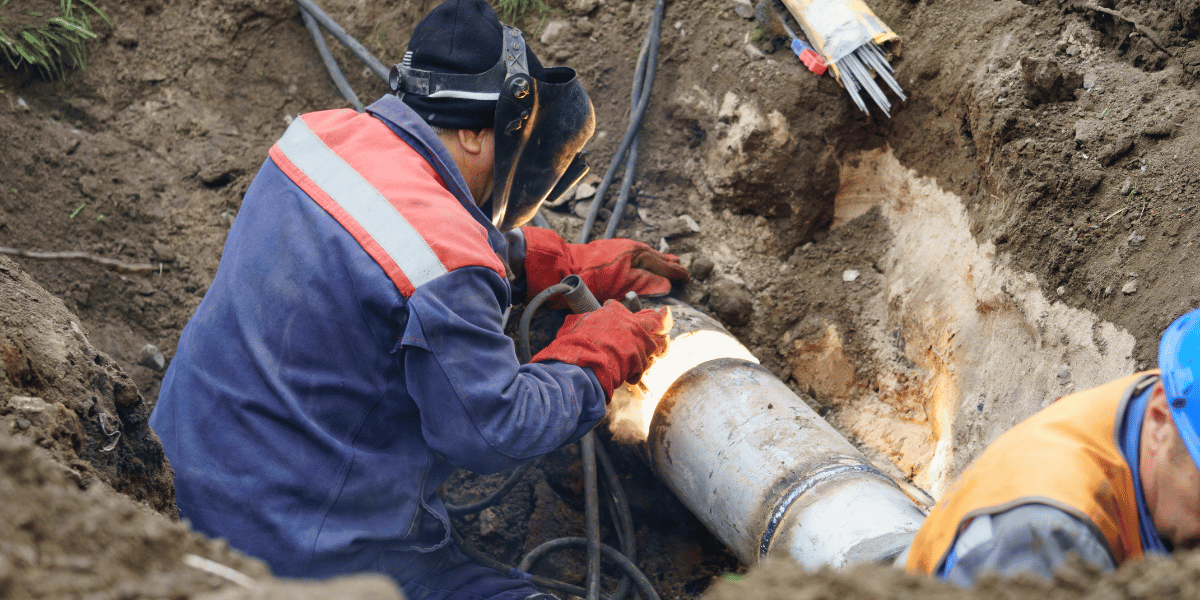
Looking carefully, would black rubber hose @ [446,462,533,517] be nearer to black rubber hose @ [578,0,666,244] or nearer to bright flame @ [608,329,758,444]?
bright flame @ [608,329,758,444]

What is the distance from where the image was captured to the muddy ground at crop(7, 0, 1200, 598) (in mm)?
2020

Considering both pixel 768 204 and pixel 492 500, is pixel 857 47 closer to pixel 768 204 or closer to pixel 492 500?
pixel 768 204

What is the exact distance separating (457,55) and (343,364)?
934 millimetres

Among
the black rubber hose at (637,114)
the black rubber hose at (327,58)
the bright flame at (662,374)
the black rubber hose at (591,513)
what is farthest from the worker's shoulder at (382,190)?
the black rubber hose at (327,58)

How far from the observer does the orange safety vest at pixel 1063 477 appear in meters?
1.13

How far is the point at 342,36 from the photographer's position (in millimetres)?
3533

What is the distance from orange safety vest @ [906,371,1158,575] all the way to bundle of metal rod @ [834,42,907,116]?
179 centimetres

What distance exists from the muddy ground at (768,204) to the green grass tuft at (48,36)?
0.07m

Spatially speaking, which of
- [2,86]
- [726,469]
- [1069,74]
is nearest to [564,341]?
[726,469]

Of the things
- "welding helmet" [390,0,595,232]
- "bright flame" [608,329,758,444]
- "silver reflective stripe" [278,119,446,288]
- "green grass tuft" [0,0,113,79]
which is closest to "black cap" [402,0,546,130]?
"welding helmet" [390,0,595,232]

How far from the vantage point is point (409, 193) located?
1.83 m

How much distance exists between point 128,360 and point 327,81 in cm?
169

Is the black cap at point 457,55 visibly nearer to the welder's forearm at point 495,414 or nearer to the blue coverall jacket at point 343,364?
the blue coverall jacket at point 343,364

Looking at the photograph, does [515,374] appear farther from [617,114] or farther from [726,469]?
[617,114]
